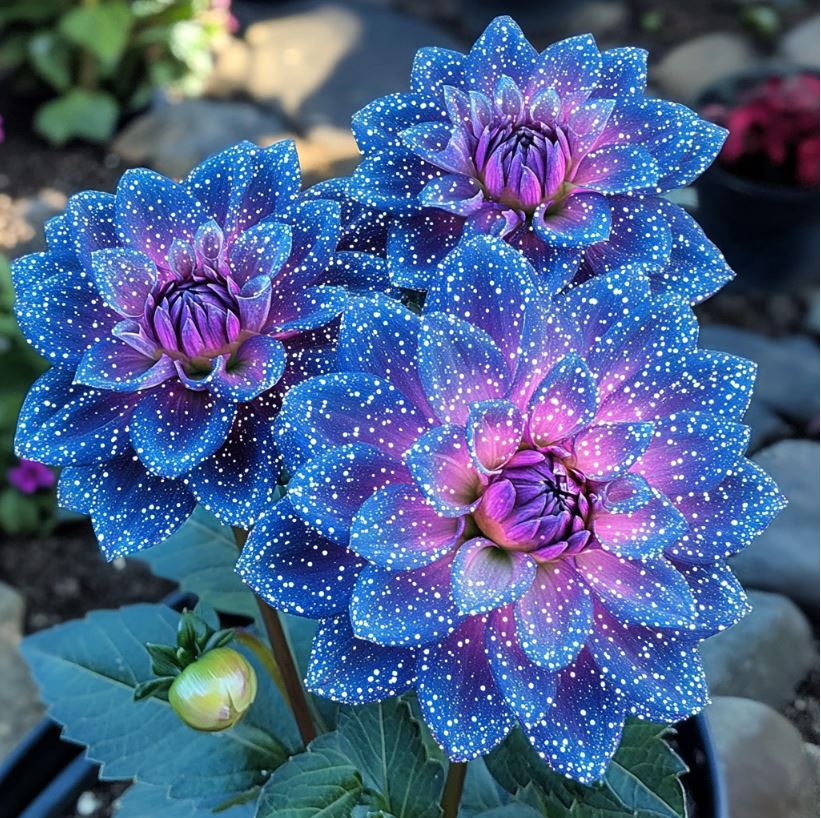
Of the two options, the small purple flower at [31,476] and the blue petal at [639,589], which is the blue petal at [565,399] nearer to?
the blue petal at [639,589]

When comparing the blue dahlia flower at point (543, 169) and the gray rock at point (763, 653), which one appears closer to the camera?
the blue dahlia flower at point (543, 169)

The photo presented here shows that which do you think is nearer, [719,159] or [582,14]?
[719,159]

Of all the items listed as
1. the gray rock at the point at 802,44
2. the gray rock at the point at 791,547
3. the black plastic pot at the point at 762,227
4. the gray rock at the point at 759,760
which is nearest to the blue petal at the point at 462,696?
the gray rock at the point at 759,760

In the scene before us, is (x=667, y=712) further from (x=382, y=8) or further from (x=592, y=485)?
(x=382, y=8)

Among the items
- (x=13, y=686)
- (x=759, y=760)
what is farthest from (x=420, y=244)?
(x=13, y=686)

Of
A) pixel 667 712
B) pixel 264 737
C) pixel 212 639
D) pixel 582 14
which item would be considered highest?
pixel 667 712

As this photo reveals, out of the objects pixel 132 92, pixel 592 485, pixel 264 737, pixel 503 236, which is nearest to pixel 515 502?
pixel 592 485
